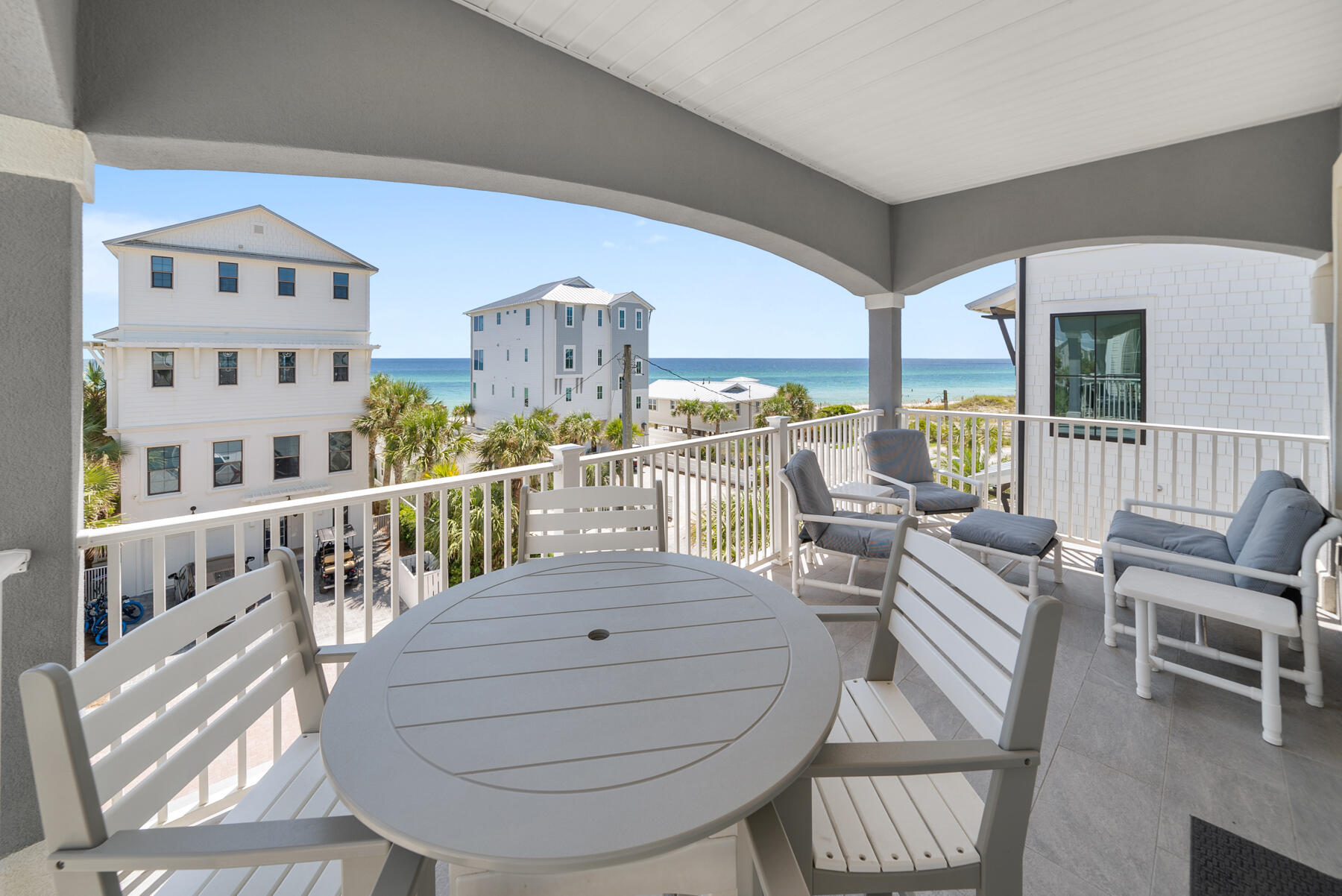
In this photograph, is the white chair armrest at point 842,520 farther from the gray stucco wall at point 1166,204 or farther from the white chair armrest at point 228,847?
the white chair armrest at point 228,847

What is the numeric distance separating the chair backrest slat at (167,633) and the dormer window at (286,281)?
1768 cm

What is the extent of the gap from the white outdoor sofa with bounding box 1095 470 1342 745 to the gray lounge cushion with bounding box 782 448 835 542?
139 centimetres

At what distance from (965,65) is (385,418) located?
19.3m

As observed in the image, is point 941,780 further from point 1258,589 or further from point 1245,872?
point 1258,589

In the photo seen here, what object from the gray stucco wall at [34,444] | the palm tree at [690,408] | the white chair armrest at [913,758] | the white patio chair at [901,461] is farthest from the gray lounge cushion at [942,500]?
the palm tree at [690,408]

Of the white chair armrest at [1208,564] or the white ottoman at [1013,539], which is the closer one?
the white chair armrest at [1208,564]

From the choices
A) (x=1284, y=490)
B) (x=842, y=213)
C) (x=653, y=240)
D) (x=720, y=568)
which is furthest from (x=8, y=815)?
(x=653, y=240)

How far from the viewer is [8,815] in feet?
5.35

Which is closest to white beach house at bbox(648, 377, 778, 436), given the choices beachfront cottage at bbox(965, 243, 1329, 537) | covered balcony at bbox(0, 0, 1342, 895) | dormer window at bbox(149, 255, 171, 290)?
dormer window at bbox(149, 255, 171, 290)

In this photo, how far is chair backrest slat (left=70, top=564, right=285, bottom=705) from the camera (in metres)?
0.93

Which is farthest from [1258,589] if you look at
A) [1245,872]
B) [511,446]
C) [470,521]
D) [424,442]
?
[424,442]

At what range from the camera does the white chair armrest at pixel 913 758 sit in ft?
3.01

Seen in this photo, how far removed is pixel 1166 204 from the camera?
12.1 ft

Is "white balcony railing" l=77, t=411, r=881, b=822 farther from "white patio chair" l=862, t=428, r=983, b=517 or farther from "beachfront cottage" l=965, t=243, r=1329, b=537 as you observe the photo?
"beachfront cottage" l=965, t=243, r=1329, b=537
